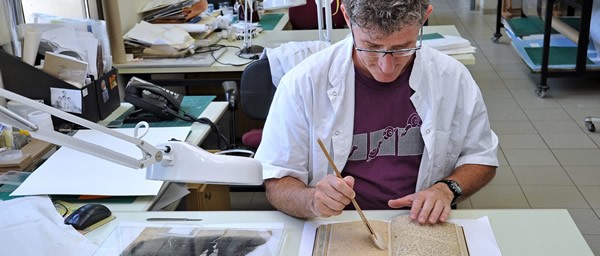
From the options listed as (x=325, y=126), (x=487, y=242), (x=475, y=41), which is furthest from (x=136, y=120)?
(x=475, y=41)

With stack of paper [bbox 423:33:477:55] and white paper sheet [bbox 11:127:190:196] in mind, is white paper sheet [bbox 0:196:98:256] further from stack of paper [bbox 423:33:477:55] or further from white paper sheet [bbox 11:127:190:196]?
stack of paper [bbox 423:33:477:55]

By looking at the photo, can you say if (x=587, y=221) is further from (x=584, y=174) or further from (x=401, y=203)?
(x=401, y=203)

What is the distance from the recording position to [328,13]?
108 inches

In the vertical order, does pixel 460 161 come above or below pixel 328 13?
below

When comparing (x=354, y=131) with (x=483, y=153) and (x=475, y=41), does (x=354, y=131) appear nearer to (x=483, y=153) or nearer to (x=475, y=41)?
(x=483, y=153)

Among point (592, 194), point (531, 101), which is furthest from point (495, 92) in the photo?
point (592, 194)

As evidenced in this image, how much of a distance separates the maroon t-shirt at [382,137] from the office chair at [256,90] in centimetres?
83

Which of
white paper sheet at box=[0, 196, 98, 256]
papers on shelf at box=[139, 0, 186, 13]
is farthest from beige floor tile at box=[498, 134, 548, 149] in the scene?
white paper sheet at box=[0, 196, 98, 256]

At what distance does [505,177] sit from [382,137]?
186 centimetres

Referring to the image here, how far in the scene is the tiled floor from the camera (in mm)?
2945

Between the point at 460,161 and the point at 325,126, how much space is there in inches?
14.4

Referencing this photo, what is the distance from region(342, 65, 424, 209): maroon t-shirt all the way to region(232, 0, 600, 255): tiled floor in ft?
4.27

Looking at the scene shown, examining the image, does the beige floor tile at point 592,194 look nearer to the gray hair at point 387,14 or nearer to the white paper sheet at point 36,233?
the gray hair at point 387,14

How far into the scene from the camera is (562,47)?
488cm
